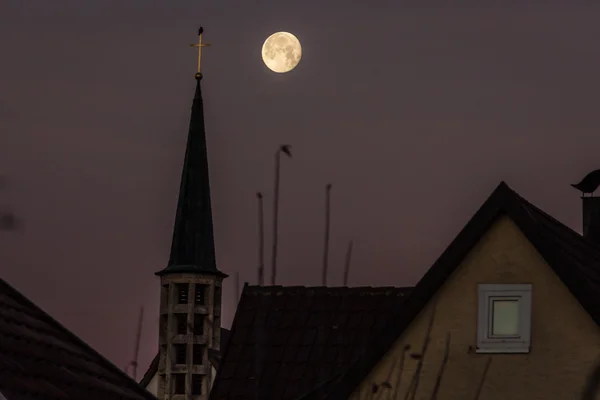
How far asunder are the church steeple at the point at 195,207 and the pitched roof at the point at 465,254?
86.8m

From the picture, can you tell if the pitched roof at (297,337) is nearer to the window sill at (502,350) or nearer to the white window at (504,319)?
the white window at (504,319)

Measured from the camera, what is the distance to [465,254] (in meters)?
15.1

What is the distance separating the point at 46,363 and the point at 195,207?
9217cm

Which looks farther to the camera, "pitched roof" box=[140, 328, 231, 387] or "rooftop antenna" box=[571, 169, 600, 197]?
"pitched roof" box=[140, 328, 231, 387]

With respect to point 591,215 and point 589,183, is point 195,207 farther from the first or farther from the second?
point 589,183

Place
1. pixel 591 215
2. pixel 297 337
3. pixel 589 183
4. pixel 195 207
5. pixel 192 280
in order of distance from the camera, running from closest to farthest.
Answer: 1. pixel 297 337
2. pixel 589 183
3. pixel 591 215
4. pixel 195 207
5. pixel 192 280

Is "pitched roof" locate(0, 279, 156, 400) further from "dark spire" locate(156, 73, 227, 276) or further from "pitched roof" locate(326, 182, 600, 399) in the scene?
"dark spire" locate(156, 73, 227, 276)

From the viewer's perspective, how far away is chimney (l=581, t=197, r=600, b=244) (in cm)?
2441

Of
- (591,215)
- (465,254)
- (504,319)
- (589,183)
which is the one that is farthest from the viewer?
(591,215)

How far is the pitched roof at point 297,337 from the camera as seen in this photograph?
19250 millimetres

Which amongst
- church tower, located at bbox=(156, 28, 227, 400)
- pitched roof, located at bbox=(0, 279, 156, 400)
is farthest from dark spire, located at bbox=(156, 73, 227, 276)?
pitched roof, located at bbox=(0, 279, 156, 400)

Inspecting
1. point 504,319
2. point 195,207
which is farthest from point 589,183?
point 195,207

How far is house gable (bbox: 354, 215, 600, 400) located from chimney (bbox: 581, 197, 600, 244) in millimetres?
9437

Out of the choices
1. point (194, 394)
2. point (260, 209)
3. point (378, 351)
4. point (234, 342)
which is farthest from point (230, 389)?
point (194, 394)
